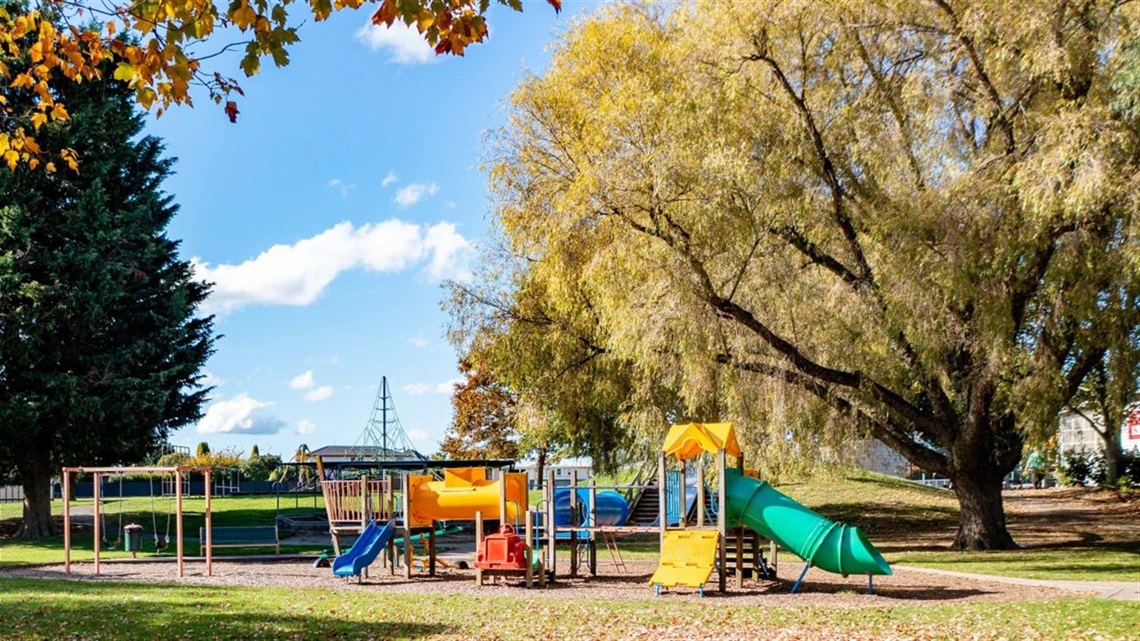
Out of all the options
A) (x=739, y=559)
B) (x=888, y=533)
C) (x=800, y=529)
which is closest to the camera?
(x=800, y=529)

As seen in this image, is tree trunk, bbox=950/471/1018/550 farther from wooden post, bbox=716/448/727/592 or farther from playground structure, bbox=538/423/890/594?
wooden post, bbox=716/448/727/592

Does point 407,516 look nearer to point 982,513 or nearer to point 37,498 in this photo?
point 982,513

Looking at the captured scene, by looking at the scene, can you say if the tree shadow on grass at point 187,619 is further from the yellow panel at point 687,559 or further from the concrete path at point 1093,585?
the concrete path at point 1093,585

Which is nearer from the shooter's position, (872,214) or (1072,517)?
(872,214)

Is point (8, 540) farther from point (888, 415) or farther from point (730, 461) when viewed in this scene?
point (888, 415)

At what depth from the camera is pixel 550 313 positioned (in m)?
27.4

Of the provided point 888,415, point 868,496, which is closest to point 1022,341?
point 888,415

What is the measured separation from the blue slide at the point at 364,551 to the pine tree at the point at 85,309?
12.0m

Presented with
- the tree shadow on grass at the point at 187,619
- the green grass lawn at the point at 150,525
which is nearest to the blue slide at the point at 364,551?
the tree shadow on grass at the point at 187,619

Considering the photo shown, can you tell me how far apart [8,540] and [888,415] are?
76.9 ft

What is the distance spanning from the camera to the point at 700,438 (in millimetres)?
17406

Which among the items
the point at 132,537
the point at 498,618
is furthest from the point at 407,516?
the point at 132,537

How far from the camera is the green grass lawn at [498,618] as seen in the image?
37.6 feet

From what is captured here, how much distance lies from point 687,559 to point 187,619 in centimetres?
731
